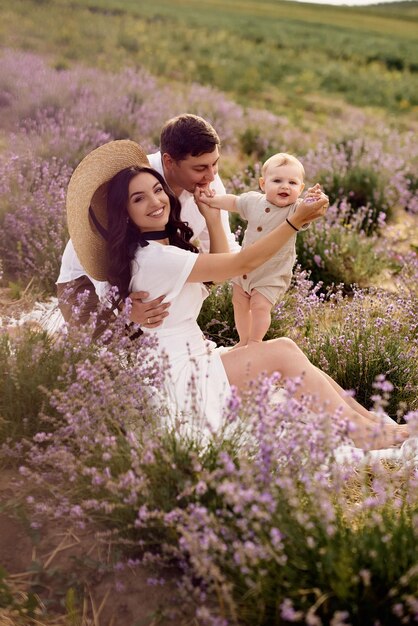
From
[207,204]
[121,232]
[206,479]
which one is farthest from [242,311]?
[206,479]

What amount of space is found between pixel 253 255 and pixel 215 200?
720 mm

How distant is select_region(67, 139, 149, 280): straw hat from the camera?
3.59m

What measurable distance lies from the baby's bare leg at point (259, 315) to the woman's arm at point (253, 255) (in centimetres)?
60

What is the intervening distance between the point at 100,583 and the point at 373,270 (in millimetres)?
3863

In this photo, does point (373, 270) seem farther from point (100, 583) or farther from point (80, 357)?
point (100, 583)

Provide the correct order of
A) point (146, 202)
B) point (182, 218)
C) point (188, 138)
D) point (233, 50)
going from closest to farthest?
point (146, 202)
point (188, 138)
point (182, 218)
point (233, 50)

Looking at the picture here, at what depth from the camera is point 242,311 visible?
4129mm

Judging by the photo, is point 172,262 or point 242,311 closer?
point 172,262

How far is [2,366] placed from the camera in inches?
123

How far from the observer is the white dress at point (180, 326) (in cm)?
335

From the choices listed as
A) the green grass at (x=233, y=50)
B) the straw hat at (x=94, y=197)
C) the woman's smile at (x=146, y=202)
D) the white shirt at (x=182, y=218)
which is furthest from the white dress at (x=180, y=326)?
the green grass at (x=233, y=50)

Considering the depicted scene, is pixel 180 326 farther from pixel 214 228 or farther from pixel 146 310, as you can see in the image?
pixel 214 228

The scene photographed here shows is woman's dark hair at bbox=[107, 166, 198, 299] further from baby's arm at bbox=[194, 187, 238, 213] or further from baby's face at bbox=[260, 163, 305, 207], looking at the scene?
baby's face at bbox=[260, 163, 305, 207]

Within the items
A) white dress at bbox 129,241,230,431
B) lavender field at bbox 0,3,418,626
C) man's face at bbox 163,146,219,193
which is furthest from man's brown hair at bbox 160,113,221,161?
lavender field at bbox 0,3,418,626
